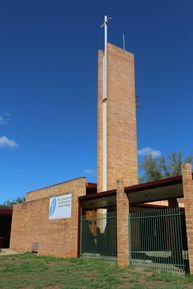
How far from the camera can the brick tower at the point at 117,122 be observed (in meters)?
23.0

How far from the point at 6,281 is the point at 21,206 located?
1669 centimetres

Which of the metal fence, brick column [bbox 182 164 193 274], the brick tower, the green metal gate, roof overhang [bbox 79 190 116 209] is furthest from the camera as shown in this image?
the brick tower

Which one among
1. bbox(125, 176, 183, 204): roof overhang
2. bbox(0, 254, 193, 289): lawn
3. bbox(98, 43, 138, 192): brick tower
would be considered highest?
bbox(98, 43, 138, 192): brick tower

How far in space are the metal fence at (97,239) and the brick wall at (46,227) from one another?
500 mm

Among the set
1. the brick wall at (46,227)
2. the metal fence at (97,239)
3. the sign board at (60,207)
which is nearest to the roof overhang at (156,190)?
the metal fence at (97,239)

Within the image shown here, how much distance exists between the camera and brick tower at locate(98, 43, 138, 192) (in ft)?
75.6

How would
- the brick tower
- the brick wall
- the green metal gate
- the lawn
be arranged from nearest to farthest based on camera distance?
the lawn → the green metal gate → the brick wall → the brick tower

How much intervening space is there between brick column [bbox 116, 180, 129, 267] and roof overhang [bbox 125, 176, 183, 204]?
15.0 inches

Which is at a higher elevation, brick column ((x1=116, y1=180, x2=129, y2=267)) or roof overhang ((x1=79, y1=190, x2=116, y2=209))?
roof overhang ((x1=79, y1=190, x2=116, y2=209))

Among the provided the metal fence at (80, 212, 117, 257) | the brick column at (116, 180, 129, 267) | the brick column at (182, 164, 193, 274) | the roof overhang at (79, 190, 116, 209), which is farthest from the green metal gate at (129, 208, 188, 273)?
the roof overhang at (79, 190, 116, 209)

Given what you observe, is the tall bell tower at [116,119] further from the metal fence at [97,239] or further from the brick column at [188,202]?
the brick column at [188,202]

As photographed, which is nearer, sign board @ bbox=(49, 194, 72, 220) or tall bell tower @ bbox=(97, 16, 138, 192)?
sign board @ bbox=(49, 194, 72, 220)

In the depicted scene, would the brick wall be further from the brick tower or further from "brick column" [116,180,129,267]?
"brick column" [116,180,129,267]

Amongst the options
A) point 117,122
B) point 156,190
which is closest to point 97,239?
point 156,190
